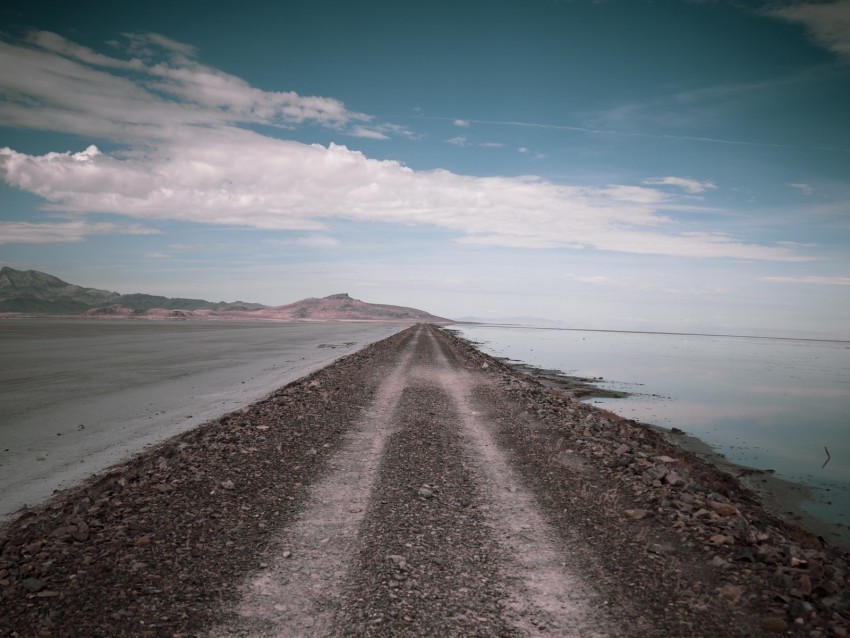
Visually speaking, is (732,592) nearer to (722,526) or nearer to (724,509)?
(722,526)

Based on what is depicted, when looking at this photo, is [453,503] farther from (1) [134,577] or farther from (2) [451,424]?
(2) [451,424]

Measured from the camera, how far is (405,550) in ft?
21.7

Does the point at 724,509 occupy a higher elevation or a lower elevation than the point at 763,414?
higher

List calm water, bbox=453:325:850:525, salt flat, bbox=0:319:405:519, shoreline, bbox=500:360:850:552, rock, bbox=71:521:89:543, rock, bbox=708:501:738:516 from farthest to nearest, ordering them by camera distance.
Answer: calm water, bbox=453:325:850:525
salt flat, bbox=0:319:405:519
shoreline, bbox=500:360:850:552
rock, bbox=708:501:738:516
rock, bbox=71:521:89:543

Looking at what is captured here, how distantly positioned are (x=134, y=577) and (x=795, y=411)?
30133mm

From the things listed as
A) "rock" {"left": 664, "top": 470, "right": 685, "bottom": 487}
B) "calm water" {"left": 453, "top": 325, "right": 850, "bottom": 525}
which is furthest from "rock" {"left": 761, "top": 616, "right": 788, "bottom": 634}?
"calm water" {"left": 453, "top": 325, "right": 850, "bottom": 525}

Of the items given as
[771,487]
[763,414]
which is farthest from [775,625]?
[763,414]

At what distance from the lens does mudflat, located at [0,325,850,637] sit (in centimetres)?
508

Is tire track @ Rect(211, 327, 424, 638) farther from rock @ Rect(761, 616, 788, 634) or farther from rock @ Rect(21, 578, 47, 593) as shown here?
rock @ Rect(761, 616, 788, 634)

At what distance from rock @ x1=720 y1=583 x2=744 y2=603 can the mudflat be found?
3 cm

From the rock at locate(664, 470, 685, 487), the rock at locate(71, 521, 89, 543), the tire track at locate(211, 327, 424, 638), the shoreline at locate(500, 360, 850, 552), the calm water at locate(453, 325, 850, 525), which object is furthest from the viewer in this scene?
the calm water at locate(453, 325, 850, 525)

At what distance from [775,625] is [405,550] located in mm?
4395

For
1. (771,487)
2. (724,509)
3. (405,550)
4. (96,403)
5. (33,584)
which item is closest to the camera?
(33,584)

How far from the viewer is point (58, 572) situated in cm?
575
